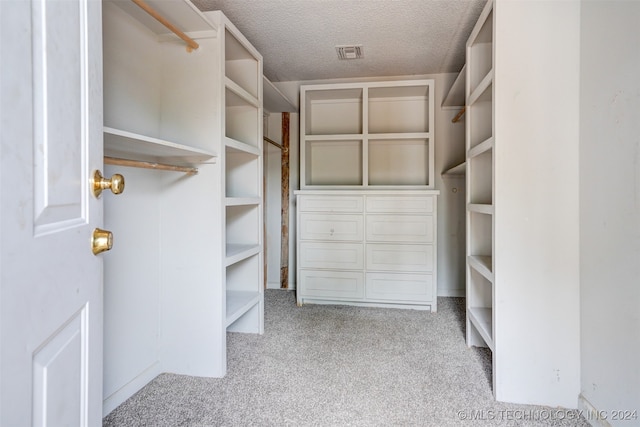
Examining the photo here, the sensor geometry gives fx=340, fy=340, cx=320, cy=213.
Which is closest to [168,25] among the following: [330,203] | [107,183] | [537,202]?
[107,183]

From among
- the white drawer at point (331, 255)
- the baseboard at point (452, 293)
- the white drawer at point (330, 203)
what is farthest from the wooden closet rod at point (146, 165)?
the baseboard at point (452, 293)

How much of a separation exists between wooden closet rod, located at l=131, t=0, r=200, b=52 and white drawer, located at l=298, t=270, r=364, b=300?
1.96 meters

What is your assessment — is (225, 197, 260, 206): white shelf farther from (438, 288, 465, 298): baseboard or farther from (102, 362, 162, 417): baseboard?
(438, 288, 465, 298): baseboard

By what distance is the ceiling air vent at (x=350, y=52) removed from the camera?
2656 millimetres

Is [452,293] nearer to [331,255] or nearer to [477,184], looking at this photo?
[331,255]

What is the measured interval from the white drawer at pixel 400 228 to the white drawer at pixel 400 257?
0.06 meters

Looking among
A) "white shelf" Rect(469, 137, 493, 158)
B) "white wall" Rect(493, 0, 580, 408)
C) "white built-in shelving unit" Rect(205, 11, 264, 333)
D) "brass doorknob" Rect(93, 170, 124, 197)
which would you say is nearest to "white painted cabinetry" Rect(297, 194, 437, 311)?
"white built-in shelving unit" Rect(205, 11, 264, 333)

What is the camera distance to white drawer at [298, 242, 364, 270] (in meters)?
2.95

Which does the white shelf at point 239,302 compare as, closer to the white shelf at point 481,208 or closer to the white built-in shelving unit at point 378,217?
the white built-in shelving unit at point 378,217

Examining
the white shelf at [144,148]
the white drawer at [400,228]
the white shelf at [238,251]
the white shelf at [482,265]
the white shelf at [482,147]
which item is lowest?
the white shelf at [482,265]

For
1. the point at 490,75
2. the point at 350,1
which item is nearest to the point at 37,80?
the point at 490,75

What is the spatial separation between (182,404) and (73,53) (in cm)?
152

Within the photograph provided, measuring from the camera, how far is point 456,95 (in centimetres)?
298

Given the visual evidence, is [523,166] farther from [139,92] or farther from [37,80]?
[139,92]
